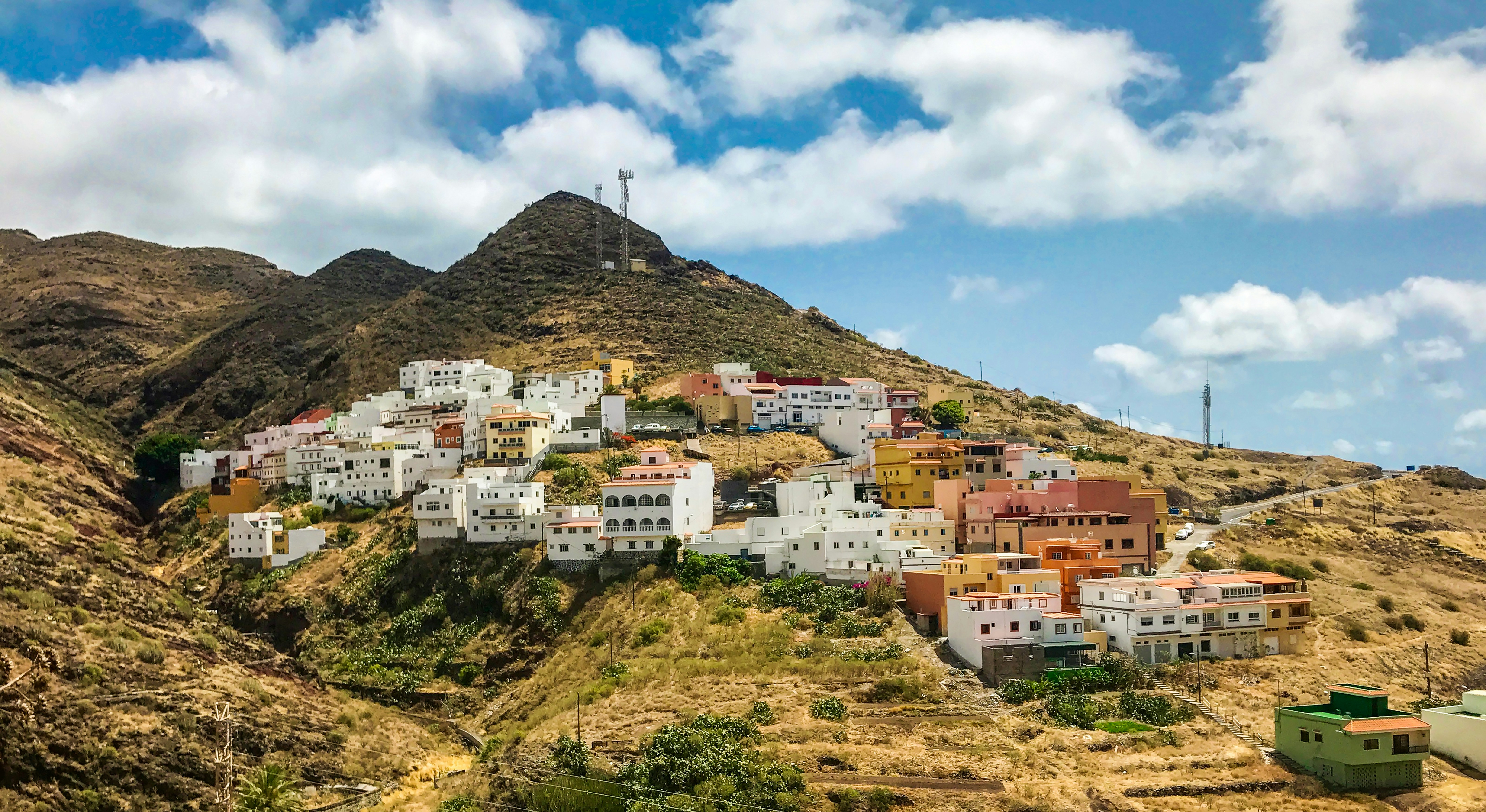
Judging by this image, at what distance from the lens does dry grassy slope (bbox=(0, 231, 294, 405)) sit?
111 metres

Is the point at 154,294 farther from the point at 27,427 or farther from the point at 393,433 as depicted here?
the point at 393,433

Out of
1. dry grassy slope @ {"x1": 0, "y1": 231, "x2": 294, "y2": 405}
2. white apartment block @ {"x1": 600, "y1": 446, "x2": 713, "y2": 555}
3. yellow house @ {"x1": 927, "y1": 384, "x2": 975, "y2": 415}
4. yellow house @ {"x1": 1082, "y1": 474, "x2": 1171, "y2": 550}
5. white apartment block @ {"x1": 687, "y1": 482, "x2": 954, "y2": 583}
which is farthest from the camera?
dry grassy slope @ {"x1": 0, "y1": 231, "x2": 294, "y2": 405}

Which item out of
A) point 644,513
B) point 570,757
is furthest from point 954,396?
point 570,757

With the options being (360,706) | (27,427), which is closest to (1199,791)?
(360,706)

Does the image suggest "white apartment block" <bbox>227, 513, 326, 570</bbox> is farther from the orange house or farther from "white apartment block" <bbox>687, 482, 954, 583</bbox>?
the orange house

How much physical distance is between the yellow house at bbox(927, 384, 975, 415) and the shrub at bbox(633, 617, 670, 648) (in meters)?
36.1

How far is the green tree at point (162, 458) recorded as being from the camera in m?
77.4

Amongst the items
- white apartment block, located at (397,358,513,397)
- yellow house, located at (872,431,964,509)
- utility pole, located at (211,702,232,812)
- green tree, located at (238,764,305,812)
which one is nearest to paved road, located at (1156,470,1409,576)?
yellow house, located at (872,431,964,509)

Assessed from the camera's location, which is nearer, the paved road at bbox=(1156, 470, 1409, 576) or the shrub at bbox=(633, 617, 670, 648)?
the shrub at bbox=(633, 617, 670, 648)

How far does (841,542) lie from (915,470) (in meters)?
8.49

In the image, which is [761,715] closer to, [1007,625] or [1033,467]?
[1007,625]

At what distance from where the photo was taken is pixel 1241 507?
71.6 metres

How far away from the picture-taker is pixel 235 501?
69000 mm

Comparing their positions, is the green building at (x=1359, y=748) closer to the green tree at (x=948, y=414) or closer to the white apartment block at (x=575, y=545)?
the white apartment block at (x=575, y=545)
